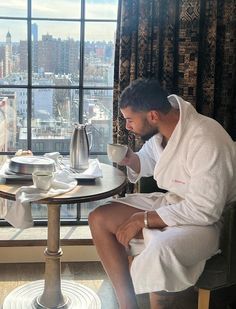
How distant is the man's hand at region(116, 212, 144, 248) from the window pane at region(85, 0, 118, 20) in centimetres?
141

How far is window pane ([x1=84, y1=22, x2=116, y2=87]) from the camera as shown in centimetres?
311

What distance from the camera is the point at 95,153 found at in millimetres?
3262

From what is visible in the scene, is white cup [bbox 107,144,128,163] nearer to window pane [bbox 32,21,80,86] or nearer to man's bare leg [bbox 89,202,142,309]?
man's bare leg [bbox 89,202,142,309]

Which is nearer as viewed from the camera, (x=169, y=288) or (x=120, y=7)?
(x=169, y=288)

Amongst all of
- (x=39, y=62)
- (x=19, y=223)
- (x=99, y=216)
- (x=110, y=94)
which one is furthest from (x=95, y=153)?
(x=19, y=223)

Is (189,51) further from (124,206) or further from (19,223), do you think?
(19,223)

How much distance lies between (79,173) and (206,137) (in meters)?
0.68

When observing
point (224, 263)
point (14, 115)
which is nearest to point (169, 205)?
point (224, 263)

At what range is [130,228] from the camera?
2258 millimetres

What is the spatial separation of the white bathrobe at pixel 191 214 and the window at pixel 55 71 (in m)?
1.04

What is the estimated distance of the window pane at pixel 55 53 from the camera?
122 inches

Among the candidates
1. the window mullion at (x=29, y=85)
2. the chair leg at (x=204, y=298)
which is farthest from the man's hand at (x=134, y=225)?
the window mullion at (x=29, y=85)

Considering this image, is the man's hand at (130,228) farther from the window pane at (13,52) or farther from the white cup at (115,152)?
the window pane at (13,52)

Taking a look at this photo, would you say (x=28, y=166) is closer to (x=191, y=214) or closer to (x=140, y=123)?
(x=140, y=123)
